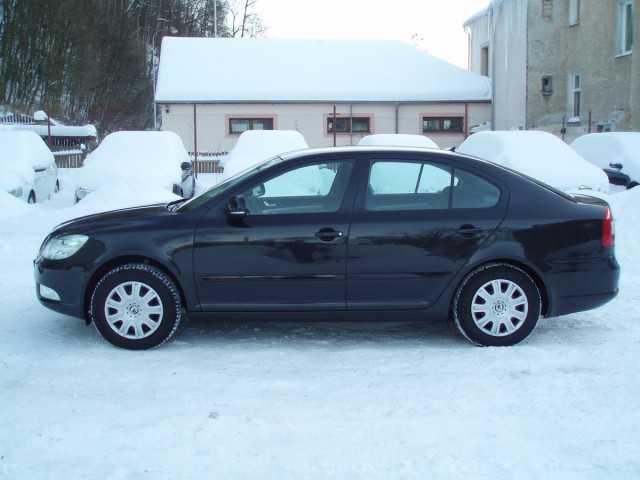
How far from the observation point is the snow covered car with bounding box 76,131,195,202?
14.9 metres

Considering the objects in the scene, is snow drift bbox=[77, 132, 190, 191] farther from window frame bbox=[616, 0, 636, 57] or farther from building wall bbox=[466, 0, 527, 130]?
building wall bbox=[466, 0, 527, 130]

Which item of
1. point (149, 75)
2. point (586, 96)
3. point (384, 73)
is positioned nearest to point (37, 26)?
point (149, 75)

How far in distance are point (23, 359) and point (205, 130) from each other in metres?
25.3

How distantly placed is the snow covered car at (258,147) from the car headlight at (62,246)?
388 inches

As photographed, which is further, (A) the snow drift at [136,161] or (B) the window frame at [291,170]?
(A) the snow drift at [136,161]

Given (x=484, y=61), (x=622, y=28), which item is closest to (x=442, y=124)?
(x=484, y=61)

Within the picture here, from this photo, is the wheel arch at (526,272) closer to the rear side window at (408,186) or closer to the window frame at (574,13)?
the rear side window at (408,186)

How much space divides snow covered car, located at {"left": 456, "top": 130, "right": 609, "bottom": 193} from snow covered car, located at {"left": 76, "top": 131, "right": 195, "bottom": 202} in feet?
18.5

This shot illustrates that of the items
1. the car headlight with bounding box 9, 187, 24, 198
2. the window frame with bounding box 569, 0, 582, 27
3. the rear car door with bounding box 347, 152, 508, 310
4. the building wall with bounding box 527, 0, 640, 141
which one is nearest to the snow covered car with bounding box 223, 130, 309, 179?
the car headlight with bounding box 9, 187, 24, 198

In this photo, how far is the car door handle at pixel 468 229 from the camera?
581 cm

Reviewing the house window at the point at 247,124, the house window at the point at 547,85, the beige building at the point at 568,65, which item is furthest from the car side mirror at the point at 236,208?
the house window at the point at 247,124

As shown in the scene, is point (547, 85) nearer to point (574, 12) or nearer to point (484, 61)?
point (574, 12)

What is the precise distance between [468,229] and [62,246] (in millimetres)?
2918

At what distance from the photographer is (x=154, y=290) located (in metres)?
5.80
